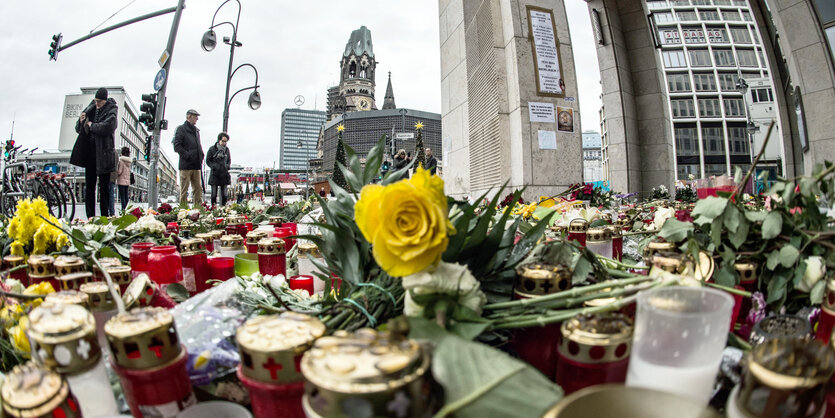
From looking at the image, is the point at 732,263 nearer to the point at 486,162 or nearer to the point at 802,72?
the point at 486,162

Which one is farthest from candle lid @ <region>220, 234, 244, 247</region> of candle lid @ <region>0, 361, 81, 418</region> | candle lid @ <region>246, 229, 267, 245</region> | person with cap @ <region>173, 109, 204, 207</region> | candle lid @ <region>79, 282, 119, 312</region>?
person with cap @ <region>173, 109, 204, 207</region>

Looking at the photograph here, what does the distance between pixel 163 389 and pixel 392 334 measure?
1.11 feet

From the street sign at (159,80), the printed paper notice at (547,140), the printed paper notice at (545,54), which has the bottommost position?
the printed paper notice at (547,140)

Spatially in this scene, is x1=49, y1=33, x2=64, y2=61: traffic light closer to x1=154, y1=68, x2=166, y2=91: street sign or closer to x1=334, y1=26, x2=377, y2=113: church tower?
x1=154, y1=68, x2=166, y2=91: street sign

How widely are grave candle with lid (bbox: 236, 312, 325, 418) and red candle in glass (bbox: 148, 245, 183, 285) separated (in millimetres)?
863

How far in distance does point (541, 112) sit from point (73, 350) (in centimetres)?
656

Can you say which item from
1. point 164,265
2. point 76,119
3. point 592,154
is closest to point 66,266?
point 164,265

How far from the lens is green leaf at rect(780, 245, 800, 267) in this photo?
814 mm

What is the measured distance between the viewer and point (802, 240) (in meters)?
0.85

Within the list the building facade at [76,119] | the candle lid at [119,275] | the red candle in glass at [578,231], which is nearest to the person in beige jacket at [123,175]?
the candle lid at [119,275]

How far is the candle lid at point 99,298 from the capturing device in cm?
70

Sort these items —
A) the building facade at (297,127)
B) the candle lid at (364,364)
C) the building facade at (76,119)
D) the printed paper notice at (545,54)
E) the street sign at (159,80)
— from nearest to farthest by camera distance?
the candle lid at (364,364) < the printed paper notice at (545,54) < the street sign at (159,80) < the building facade at (76,119) < the building facade at (297,127)

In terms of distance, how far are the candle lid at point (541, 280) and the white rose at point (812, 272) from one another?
538 mm

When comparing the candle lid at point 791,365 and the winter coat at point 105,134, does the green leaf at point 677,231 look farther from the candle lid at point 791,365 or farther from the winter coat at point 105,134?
the winter coat at point 105,134
